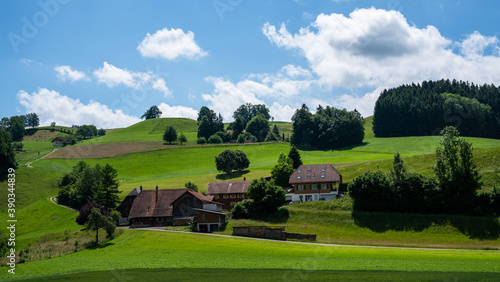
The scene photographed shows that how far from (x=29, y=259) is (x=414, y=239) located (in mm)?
52679

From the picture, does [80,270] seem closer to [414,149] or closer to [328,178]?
[328,178]

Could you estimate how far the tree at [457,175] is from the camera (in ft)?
186

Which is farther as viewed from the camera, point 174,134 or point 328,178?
point 174,134

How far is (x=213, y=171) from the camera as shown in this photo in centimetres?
12162

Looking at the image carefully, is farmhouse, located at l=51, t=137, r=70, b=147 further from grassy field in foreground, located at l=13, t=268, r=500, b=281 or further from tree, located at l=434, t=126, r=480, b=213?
tree, located at l=434, t=126, r=480, b=213

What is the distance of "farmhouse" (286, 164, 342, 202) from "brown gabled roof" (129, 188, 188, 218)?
24.4 m

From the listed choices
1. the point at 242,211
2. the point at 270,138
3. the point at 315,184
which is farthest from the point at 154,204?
the point at 270,138

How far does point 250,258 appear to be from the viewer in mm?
40938

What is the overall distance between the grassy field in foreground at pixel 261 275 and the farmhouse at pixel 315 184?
146 ft

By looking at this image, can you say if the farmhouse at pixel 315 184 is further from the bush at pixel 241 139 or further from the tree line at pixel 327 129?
the bush at pixel 241 139

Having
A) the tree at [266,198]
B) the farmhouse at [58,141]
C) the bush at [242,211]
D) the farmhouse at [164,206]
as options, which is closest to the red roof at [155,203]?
the farmhouse at [164,206]

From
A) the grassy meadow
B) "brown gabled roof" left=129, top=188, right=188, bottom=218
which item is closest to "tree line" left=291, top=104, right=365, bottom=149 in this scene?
the grassy meadow

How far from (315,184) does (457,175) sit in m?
28.2

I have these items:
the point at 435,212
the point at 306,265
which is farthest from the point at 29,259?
the point at 435,212
